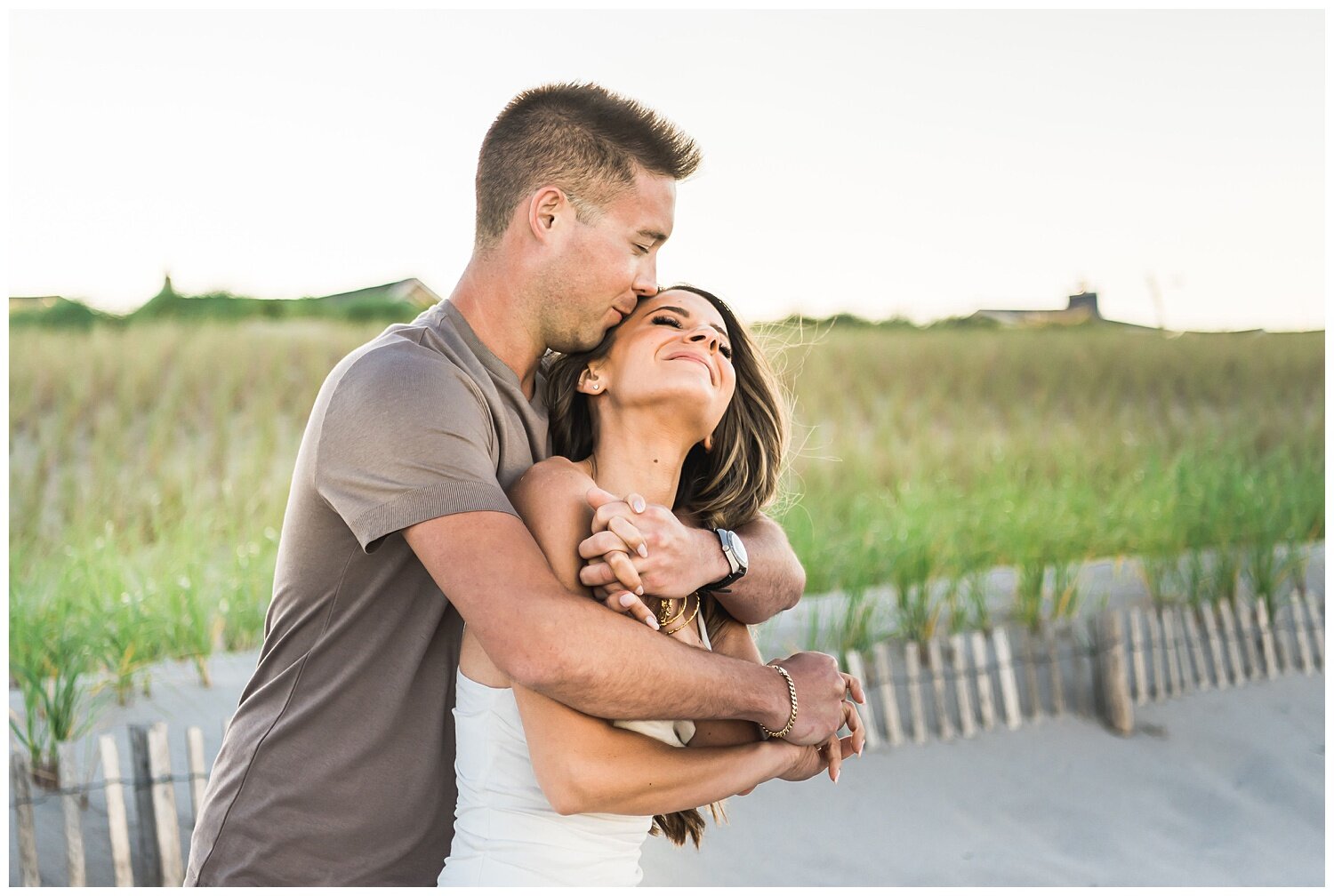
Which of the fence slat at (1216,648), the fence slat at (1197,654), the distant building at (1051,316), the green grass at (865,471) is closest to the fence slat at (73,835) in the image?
the green grass at (865,471)

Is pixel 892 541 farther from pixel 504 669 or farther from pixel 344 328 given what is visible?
pixel 344 328

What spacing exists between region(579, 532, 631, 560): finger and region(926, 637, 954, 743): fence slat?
165 inches

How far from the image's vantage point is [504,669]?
6.14 ft

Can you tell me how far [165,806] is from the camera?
4.23m

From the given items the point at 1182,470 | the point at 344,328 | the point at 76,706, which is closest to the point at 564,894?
the point at 76,706

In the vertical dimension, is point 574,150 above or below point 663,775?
above

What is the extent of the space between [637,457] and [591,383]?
177mm

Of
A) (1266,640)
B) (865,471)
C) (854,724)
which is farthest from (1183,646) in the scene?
(854,724)

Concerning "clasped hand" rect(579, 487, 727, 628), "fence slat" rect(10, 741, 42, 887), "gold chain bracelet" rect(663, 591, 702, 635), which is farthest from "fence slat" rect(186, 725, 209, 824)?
"clasped hand" rect(579, 487, 727, 628)

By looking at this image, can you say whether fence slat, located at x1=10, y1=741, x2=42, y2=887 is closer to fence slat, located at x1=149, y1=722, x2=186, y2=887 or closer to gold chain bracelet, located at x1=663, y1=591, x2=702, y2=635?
fence slat, located at x1=149, y1=722, x2=186, y2=887

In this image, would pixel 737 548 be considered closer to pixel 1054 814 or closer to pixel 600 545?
pixel 600 545

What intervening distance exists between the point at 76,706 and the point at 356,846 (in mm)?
3077

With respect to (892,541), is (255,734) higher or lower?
higher

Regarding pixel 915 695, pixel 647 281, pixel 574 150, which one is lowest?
pixel 915 695
